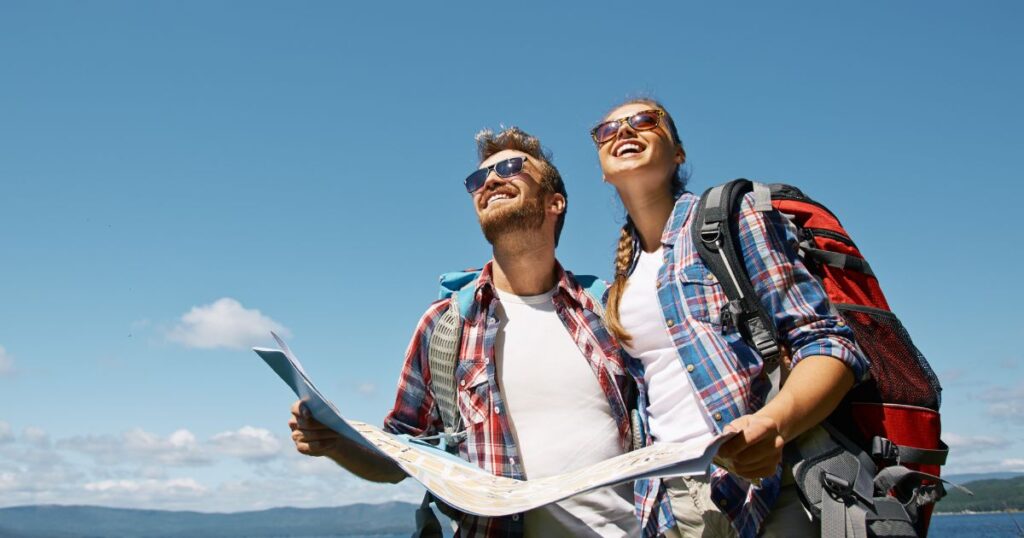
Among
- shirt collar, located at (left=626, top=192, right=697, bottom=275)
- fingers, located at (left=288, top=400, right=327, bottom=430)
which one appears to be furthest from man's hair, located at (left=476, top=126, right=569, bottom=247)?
fingers, located at (left=288, top=400, right=327, bottom=430)

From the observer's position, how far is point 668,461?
2.40m

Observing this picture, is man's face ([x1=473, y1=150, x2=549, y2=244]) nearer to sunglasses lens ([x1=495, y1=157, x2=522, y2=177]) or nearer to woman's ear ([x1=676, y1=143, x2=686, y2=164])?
sunglasses lens ([x1=495, y1=157, x2=522, y2=177])

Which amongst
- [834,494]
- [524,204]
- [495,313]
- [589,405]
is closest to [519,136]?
[524,204]

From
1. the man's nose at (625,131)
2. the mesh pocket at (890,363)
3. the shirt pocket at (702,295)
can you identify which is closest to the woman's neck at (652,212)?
the man's nose at (625,131)

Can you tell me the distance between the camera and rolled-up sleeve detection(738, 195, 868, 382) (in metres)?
3.02

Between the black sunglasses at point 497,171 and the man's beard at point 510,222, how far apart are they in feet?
0.98

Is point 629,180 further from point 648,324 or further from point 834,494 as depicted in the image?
point 834,494

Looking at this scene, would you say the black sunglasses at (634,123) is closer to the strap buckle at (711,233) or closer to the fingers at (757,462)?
the strap buckle at (711,233)

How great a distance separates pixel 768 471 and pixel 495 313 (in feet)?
8.70

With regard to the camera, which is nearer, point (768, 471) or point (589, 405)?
point (768, 471)

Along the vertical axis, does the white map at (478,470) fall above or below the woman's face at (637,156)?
below

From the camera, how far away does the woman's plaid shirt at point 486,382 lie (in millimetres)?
4422

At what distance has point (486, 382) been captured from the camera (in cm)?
465

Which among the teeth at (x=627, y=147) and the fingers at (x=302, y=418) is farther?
the teeth at (x=627, y=147)
